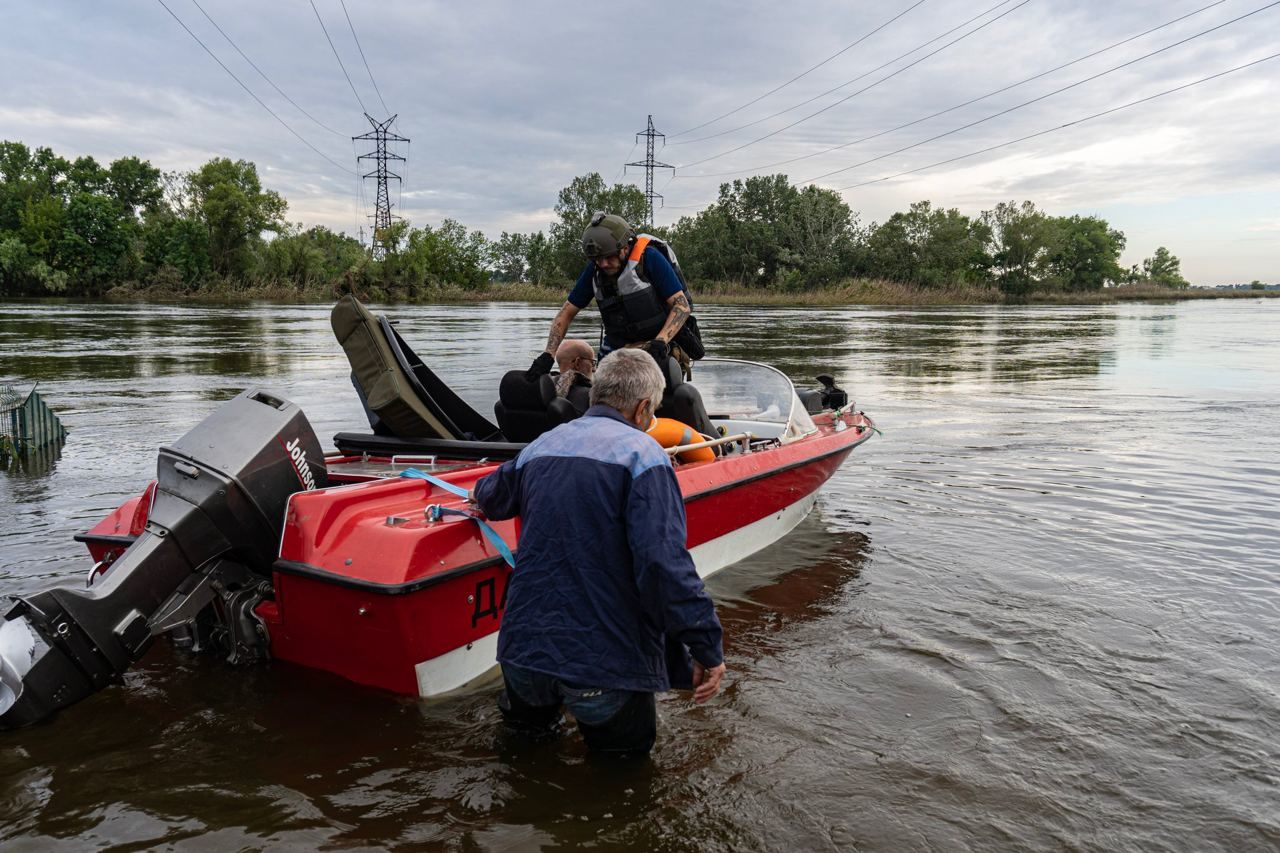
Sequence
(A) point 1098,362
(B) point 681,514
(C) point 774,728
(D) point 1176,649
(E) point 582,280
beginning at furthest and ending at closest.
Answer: (A) point 1098,362
(E) point 582,280
(D) point 1176,649
(C) point 774,728
(B) point 681,514

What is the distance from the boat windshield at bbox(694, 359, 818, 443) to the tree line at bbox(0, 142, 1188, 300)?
52.7 metres

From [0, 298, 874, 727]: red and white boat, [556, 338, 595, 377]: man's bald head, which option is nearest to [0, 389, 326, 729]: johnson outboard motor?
[0, 298, 874, 727]: red and white boat

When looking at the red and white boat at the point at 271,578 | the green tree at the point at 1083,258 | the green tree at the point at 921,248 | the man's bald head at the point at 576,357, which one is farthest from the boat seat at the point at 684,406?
the green tree at the point at 1083,258

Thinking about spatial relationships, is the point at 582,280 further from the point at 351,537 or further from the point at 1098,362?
the point at 1098,362

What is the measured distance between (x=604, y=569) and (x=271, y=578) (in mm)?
1843

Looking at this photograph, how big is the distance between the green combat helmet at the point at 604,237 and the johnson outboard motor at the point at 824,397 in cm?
311

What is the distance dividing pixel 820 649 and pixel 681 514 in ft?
7.94

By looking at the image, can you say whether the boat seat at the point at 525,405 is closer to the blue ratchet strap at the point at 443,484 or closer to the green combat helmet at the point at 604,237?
the green combat helmet at the point at 604,237

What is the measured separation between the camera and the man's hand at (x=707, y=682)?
2674mm

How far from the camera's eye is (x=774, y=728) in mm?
3820

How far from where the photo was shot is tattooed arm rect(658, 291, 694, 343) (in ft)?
19.2

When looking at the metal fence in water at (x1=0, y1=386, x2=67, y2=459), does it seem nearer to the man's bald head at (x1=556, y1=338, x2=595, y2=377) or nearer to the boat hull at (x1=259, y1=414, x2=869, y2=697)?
the man's bald head at (x1=556, y1=338, x2=595, y2=377)

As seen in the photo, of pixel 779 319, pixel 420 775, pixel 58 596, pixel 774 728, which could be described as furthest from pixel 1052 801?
pixel 779 319

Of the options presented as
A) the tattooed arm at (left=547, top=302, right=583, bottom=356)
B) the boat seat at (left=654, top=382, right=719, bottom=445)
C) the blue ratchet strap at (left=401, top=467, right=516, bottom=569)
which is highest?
the tattooed arm at (left=547, top=302, right=583, bottom=356)
